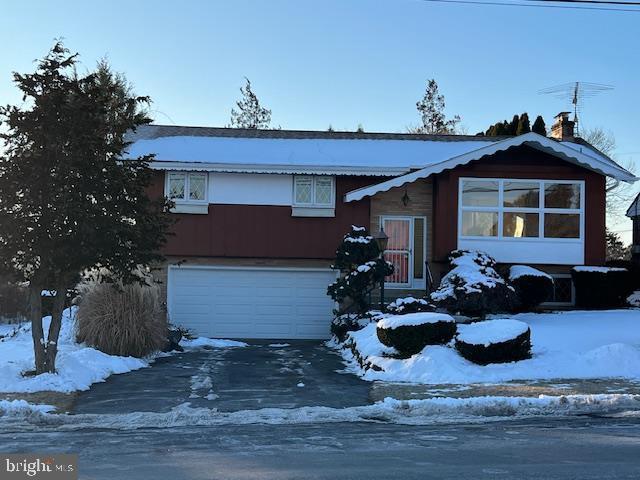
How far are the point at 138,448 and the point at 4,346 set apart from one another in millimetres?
8395

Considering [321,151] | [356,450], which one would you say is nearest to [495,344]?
[356,450]

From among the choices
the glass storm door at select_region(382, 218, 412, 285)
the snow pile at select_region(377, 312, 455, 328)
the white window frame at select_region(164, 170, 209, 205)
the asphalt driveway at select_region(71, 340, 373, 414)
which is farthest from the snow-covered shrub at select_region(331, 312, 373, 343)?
the white window frame at select_region(164, 170, 209, 205)

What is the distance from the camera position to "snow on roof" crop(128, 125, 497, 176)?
63.2 ft

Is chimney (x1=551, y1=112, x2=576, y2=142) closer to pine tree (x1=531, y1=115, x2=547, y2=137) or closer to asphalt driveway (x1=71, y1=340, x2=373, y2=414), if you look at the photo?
pine tree (x1=531, y1=115, x2=547, y2=137)

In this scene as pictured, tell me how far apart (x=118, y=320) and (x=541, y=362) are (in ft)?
27.8

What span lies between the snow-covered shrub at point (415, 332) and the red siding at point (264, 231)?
23.4 ft

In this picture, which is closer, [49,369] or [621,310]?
[49,369]

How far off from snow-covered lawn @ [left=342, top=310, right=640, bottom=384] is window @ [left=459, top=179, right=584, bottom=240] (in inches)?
194

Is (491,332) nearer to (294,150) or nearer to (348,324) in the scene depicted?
(348,324)

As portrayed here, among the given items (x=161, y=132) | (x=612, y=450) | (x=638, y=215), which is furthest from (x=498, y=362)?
(x=638, y=215)

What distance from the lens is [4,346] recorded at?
13680 millimetres

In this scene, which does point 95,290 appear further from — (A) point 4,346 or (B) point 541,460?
(B) point 541,460

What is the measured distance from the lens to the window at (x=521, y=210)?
18.4 meters

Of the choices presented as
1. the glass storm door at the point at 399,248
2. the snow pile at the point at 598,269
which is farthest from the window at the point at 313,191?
the snow pile at the point at 598,269
